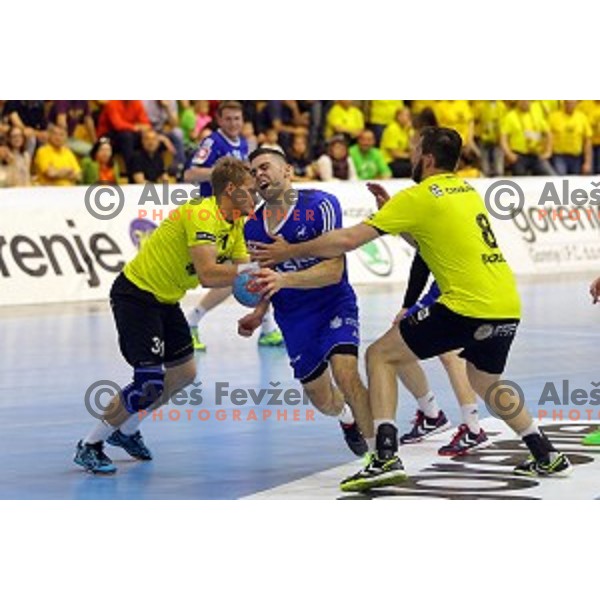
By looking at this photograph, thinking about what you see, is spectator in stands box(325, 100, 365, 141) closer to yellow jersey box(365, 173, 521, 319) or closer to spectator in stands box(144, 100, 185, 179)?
spectator in stands box(144, 100, 185, 179)

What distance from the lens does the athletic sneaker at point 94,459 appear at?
10.7 meters

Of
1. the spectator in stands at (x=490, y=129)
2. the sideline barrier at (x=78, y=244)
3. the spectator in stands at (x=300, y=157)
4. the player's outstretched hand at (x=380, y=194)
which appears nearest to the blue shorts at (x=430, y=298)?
the player's outstretched hand at (x=380, y=194)

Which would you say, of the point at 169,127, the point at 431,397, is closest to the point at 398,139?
the point at 169,127

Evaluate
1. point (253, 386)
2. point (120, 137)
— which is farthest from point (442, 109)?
point (253, 386)

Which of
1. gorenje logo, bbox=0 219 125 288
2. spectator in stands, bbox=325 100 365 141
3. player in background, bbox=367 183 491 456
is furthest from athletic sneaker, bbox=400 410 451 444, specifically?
spectator in stands, bbox=325 100 365 141

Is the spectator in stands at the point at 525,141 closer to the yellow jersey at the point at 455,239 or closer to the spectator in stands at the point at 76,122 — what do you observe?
the spectator in stands at the point at 76,122

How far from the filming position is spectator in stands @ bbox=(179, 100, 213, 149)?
2492 cm

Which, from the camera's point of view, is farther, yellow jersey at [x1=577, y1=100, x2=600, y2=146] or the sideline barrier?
yellow jersey at [x1=577, y1=100, x2=600, y2=146]

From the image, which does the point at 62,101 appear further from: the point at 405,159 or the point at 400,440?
the point at 400,440

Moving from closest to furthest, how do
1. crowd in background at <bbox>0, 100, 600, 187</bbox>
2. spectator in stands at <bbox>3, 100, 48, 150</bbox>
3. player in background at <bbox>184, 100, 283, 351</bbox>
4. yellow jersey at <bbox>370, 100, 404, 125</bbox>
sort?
A: 1. player in background at <bbox>184, 100, 283, 351</bbox>
2. spectator in stands at <bbox>3, 100, 48, 150</bbox>
3. crowd in background at <bbox>0, 100, 600, 187</bbox>
4. yellow jersey at <bbox>370, 100, 404, 125</bbox>

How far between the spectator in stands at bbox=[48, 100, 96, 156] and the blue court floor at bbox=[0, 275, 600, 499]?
11.2ft

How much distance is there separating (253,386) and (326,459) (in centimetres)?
355

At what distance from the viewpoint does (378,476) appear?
9812mm

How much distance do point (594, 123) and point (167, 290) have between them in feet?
66.9
